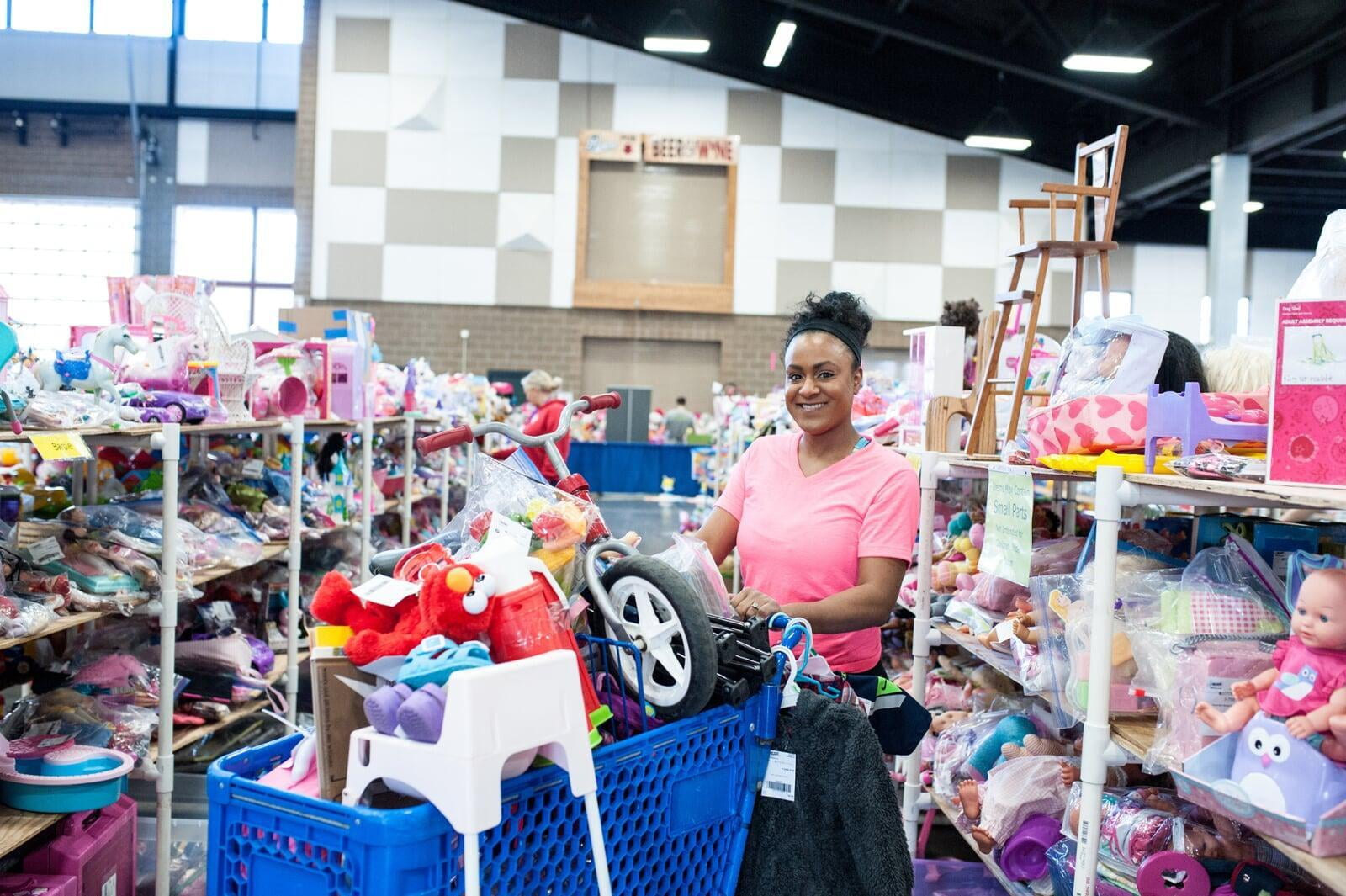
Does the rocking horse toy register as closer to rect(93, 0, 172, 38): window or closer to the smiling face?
the smiling face

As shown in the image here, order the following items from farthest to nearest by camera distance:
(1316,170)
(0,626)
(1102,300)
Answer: (1316,170) → (1102,300) → (0,626)

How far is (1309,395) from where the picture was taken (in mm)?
1594

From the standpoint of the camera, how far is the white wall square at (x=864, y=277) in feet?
54.2

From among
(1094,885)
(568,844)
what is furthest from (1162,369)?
(568,844)

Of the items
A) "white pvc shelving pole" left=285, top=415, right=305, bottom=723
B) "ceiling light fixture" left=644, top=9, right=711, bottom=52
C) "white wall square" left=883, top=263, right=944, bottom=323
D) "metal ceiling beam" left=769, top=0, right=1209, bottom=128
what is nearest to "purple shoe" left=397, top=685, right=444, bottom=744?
"white pvc shelving pole" left=285, top=415, right=305, bottom=723

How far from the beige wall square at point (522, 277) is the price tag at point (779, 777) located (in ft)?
49.1

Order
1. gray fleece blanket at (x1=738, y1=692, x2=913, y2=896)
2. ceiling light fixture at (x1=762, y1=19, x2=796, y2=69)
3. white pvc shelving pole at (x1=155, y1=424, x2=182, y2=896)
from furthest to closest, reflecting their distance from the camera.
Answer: ceiling light fixture at (x1=762, y1=19, x2=796, y2=69) < white pvc shelving pole at (x1=155, y1=424, x2=182, y2=896) < gray fleece blanket at (x1=738, y1=692, x2=913, y2=896)

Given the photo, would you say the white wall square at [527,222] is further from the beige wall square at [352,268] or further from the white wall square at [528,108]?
the beige wall square at [352,268]

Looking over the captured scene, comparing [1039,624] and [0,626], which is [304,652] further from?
[1039,624]

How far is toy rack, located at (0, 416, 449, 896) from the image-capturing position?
2748 mm

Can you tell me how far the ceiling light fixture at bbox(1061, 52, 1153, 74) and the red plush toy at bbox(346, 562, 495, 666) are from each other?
432 inches

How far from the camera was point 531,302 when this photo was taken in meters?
16.3

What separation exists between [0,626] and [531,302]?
13.9 meters

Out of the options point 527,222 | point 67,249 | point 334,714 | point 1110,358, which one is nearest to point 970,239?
point 527,222
